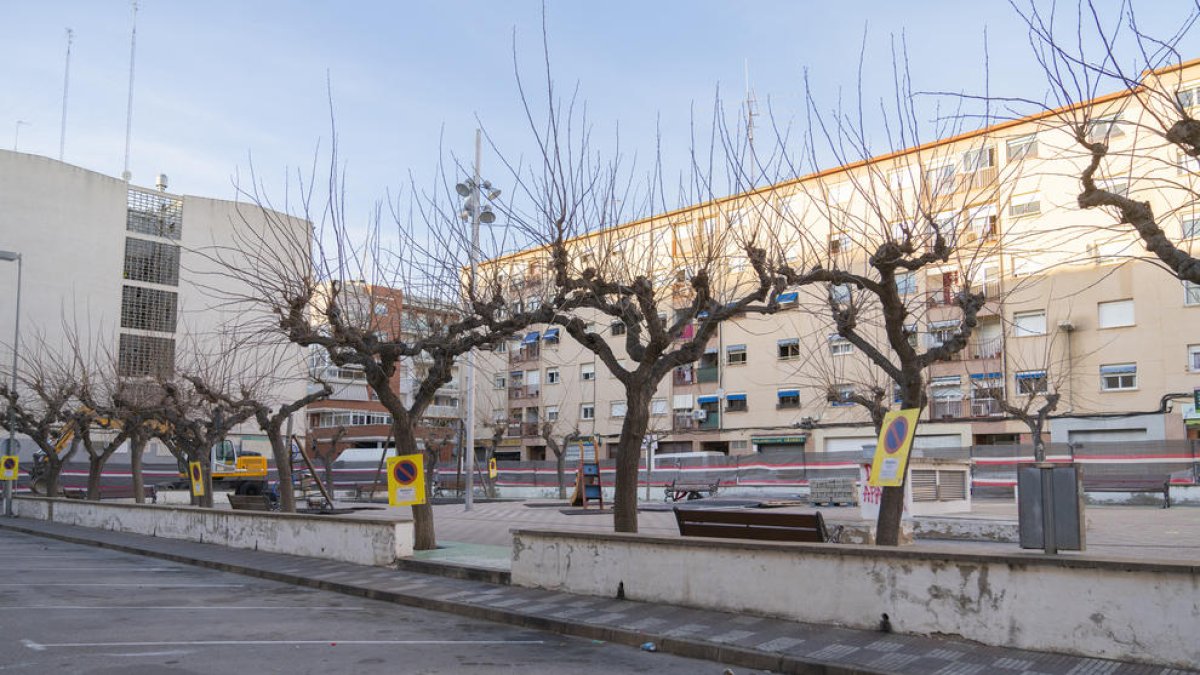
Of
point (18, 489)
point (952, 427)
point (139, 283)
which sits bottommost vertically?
point (18, 489)

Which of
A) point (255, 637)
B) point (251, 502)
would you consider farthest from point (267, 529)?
point (255, 637)

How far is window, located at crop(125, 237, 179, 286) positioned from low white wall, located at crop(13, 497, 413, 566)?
122ft

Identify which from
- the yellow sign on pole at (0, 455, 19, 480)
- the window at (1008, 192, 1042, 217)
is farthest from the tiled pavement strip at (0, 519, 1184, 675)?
the window at (1008, 192, 1042, 217)

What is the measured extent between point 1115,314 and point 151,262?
179 ft

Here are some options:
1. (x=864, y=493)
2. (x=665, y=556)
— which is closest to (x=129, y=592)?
(x=665, y=556)

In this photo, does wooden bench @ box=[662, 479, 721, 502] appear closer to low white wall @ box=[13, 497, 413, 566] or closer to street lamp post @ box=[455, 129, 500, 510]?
street lamp post @ box=[455, 129, 500, 510]

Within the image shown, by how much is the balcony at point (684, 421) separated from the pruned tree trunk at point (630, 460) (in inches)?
1745

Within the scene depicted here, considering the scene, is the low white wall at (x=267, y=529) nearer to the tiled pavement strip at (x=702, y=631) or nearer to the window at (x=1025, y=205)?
the tiled pavement strip at (x=702, y=631)

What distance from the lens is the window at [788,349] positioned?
5259 centimetres

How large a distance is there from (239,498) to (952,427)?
34.2m

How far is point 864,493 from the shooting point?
2141 cm

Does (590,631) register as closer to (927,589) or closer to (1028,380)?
(927,589)

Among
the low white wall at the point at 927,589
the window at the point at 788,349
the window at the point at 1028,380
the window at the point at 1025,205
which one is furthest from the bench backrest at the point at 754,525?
the window at the point at 788,349

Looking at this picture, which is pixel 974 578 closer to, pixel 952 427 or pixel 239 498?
pixel 239 498
